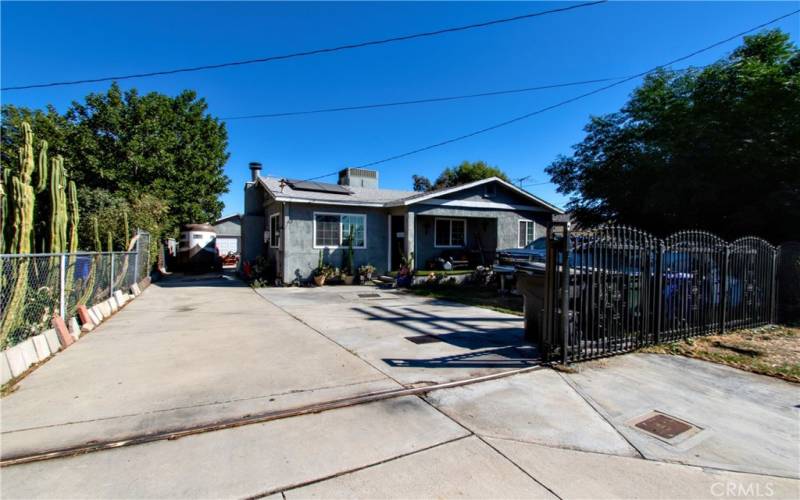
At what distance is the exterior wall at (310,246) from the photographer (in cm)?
1334

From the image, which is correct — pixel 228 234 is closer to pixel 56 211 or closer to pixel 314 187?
pixel 314 187

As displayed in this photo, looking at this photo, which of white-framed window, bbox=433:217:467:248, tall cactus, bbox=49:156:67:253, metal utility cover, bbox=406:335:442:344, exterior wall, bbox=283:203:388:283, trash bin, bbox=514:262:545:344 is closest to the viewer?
trash bin, bbox=514:262:545:344

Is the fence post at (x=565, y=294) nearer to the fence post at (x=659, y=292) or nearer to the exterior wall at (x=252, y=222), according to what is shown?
the fence post at (x=659, y=292)

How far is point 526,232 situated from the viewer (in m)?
17.5

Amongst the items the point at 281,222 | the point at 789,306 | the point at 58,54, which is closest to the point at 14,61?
the point at 58,54

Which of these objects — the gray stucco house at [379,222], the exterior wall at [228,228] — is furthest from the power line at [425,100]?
the exterior wall at [228,228]

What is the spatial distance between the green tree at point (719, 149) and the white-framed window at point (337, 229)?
32.7ft

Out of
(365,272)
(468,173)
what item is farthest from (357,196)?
(468,173)

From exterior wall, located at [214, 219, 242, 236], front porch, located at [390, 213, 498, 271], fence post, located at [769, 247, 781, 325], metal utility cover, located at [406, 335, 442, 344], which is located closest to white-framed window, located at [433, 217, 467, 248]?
front porch, located at [390, 213, 498, 271]

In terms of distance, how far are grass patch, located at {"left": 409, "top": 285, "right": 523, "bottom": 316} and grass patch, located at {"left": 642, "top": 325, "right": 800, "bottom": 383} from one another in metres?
3.25

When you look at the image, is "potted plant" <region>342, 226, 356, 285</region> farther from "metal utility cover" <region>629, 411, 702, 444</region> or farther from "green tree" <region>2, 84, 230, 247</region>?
"green tree" <region>2, 84, 230, 247</region>

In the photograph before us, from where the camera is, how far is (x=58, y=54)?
1061cm

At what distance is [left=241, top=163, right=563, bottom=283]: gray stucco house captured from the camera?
44.7ft

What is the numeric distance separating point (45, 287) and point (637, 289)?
9.11 meters
